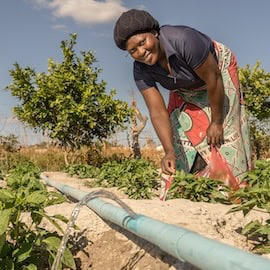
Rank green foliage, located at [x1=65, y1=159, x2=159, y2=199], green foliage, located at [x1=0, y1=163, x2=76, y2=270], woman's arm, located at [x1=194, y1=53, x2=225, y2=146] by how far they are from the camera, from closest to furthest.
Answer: green foliage, located at [x1=0, y1=163, x2=76, y2=270]
woman's arm, located at [x1=194, y1=53, x2=225, y2=146]
green foliage, located at [x1=65, y1=159, x2=159, y2=199]

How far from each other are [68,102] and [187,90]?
6923 millimetres

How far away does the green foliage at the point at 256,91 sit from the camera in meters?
11.6

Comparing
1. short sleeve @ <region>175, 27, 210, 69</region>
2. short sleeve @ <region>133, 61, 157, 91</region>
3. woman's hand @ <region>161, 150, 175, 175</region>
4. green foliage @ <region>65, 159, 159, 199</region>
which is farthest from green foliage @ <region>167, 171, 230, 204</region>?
green foliage @ <region>65, 159, 159, 199</region>

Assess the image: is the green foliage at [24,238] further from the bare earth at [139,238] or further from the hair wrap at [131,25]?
the hair wrap at [131,25]

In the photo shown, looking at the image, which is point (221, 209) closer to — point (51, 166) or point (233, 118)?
point (233, 118)

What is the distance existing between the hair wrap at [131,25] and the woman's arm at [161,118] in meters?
0.63

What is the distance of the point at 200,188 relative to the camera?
360 centimetres

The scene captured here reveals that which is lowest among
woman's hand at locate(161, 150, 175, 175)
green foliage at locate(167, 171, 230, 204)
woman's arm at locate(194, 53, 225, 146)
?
green foliage at locate(167, 171, 230, 204)

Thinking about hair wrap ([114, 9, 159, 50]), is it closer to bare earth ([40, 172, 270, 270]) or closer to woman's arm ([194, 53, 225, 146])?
woman's arm ([194, 53, 225, 146])

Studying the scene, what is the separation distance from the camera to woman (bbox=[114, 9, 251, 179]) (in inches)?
116

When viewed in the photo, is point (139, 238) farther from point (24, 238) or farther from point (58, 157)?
point (58, 157)

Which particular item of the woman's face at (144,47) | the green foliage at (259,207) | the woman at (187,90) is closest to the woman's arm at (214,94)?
the woman at (187,90)

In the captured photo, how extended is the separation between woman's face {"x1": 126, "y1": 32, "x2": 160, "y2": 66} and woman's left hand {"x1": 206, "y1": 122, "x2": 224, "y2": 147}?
2.52 ft

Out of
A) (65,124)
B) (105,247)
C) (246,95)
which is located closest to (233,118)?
(105,247)
